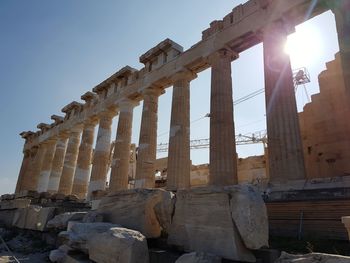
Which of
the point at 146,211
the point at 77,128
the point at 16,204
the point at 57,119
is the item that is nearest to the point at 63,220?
the point at 146,211

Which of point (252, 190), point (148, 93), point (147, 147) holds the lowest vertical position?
point (252, 190)

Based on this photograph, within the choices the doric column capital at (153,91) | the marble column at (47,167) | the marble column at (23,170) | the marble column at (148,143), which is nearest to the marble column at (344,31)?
the marble column at (148,143)

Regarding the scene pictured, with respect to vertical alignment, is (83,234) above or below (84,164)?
below

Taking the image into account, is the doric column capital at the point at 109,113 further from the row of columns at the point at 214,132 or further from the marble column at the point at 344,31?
the marble column at the point at 344,31

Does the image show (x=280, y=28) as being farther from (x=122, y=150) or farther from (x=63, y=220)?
(x=122, y=150)

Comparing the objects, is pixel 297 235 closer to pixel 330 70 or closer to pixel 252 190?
pixel 252 190

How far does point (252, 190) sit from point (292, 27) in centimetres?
1190

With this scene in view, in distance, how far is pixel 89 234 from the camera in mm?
6395

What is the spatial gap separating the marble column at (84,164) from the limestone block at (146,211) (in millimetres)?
19023

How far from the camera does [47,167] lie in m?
33.2

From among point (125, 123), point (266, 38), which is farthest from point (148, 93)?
point (266, 38)

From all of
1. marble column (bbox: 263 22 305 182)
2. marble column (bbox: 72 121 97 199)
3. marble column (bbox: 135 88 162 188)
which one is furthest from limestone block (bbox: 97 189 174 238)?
marble column (bbox: 72 121 97 199)

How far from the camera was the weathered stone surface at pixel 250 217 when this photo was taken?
16.1 ft

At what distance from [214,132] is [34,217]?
8.96m
